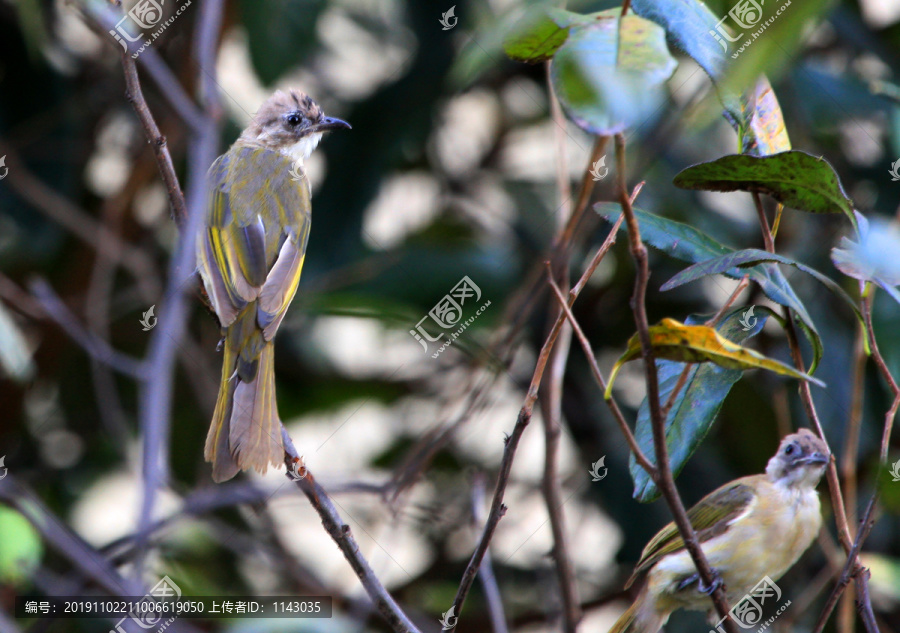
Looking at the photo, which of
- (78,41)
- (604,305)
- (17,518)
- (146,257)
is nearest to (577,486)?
(604,305)

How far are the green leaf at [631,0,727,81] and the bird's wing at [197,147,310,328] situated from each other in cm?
146

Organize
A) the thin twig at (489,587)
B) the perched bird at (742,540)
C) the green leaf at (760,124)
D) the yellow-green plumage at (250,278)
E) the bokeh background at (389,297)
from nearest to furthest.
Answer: the green leaf at (760,124) → the thin twig at (489,587) → the yellow-green plumage at (250,278) → the perched bird at (742,540) → the bokeh background at (389,297)

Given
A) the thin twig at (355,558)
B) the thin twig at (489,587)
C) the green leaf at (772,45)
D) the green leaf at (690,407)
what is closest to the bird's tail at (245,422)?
the thin twig at (355,558)

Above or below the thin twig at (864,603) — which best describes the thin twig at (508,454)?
above

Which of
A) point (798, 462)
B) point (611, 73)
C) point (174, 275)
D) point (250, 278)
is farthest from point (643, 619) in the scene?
point (611, 73)

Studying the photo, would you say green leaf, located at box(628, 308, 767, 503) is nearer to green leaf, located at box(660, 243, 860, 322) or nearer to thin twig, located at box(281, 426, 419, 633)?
green leaf, located at box(660, 243, 860, 322)

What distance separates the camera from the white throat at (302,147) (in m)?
3.59

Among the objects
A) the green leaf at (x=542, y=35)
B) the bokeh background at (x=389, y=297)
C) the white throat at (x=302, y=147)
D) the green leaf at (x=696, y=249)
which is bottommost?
the bokeh background at (x=389, y=297)

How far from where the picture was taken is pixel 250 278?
9.15ft

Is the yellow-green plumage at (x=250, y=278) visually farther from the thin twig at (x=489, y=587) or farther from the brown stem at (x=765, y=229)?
the brown stem at (x=765, y=229)

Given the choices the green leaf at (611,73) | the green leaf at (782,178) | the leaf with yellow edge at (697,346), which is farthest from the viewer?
Result: the green leaf at (782,178)

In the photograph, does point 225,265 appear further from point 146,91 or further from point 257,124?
point 146,91

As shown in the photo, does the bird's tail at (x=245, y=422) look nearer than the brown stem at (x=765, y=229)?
No

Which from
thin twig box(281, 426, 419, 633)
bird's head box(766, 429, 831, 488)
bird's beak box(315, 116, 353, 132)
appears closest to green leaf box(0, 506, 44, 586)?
thin twig box(281, 426, 419, 633)
